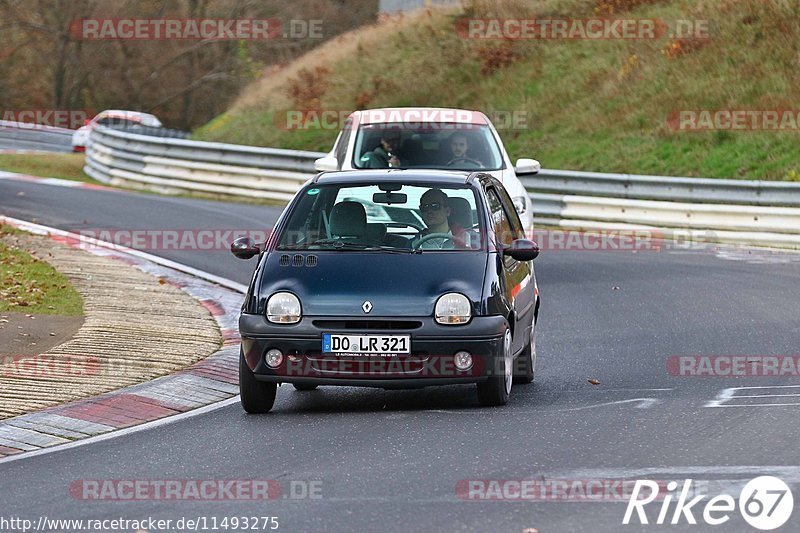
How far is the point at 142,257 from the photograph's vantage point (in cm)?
1834

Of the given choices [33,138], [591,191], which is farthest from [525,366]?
[33,138]

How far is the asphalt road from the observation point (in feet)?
21.6

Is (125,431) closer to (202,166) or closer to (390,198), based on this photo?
(390,198)

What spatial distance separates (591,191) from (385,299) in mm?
14911

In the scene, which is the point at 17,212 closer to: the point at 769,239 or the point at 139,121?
the point at 769,239

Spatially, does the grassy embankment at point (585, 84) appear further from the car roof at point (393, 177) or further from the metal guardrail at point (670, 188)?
the car roof at point (393, 177)

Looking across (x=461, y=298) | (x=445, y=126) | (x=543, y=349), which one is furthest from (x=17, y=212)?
(x=461, y=298)

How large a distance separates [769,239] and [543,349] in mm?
9758

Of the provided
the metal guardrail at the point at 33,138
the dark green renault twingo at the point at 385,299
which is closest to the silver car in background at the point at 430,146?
the dark green renault twingo at the point at 385,299

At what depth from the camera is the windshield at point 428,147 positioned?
1573 centimetres

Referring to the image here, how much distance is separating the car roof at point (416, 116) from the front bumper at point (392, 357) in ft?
23.8

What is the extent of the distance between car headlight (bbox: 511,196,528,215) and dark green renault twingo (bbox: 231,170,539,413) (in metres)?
5.21

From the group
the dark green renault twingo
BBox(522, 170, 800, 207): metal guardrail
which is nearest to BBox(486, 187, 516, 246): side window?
the dark green renault twingo

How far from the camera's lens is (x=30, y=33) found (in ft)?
197
